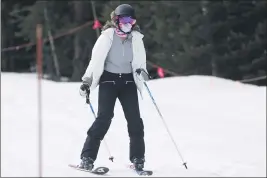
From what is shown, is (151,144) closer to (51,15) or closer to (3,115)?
(3,115)

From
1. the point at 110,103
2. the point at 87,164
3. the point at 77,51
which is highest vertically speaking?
the point at 77,51

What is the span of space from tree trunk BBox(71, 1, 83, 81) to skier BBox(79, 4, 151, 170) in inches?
590

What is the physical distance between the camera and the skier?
16.3 ft

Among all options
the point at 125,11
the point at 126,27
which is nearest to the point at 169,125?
the point at 126,27

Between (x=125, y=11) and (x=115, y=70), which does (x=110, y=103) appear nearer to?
(x=115, y=70)

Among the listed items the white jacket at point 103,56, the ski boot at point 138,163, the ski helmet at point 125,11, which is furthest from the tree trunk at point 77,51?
the ski helmet at point 125,11

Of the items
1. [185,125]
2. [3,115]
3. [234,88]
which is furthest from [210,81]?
[3,115]

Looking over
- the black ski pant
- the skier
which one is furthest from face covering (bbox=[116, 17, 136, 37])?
the black ski pant

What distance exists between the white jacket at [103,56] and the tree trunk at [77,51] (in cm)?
1517

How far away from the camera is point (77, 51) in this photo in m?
21.9

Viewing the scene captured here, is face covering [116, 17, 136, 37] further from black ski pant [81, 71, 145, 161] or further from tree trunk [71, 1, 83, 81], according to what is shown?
tree trunk [71, 1, 83, 81]

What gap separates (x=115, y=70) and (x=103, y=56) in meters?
0.15

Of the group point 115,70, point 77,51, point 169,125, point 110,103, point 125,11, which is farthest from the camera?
point 77,51

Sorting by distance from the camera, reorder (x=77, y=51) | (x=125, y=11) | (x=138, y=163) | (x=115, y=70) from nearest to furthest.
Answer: (x=125, y=11)
(x=115, y=70)
(x=138, y=163)
(x=77, y=51)
